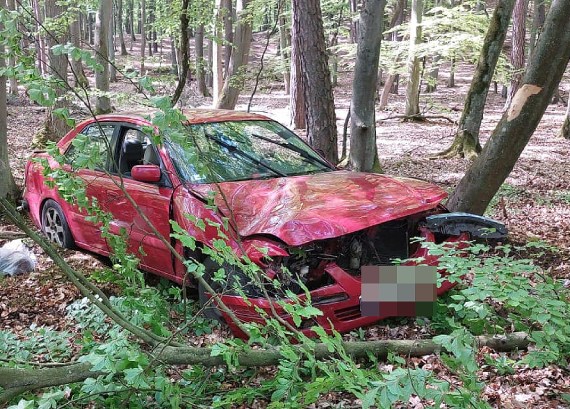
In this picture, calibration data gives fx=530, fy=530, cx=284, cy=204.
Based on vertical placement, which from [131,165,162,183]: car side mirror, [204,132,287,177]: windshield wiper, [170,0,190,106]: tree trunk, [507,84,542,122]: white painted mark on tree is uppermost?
[170,0,190,106]: tree trunk

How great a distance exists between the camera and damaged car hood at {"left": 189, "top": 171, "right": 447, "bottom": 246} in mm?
3711

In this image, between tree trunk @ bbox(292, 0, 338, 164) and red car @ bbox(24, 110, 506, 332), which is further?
tree trunk @ bbox(292, 0, 338, 164)

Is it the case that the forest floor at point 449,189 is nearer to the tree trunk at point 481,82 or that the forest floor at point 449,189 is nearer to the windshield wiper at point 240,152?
the tree trunk at point 481,82

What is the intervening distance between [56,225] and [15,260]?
0.77 m

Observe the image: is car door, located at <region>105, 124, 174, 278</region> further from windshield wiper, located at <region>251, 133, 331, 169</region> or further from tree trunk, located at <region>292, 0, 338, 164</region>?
tree trunk, located at <region>292, 0, 338, 164</region>

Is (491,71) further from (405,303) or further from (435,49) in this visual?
(405,303)

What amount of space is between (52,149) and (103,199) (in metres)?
1.87

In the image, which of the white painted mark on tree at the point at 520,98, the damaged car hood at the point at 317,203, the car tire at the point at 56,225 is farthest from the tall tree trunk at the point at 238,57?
the damaged car hood at the point at 317,203

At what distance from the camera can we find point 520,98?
16.7 ft

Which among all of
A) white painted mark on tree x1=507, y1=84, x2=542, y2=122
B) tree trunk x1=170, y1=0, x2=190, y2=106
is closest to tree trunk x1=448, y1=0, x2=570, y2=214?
white painted mark on tree x1=507, y1=84, x2=542, y2=122

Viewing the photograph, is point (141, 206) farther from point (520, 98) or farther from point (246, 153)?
point (520, 98)

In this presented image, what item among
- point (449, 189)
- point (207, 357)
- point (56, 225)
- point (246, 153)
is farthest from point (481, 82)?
point (207, 357)

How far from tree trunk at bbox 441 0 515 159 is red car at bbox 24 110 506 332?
20.0ft

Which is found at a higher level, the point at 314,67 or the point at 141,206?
the point at 314,67
